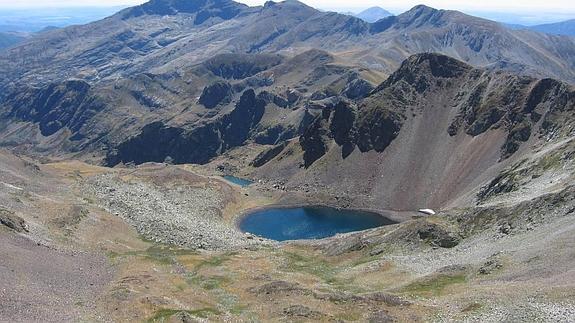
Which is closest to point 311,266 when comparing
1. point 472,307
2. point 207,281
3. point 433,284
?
point 207,281

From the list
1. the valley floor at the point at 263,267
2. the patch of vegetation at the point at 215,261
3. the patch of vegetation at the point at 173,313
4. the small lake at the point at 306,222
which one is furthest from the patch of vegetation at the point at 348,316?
the small lake at the point at 306,222

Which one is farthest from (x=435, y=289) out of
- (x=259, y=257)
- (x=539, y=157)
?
(x=539, y=157)

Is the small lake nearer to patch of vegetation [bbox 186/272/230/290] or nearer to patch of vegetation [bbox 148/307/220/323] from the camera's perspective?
patch of vegetation [bbox 186/272/230/290]

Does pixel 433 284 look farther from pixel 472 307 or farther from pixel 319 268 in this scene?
pixel 319 268

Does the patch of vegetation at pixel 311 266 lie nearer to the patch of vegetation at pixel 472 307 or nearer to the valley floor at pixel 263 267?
the valley floor at pixel 263 267

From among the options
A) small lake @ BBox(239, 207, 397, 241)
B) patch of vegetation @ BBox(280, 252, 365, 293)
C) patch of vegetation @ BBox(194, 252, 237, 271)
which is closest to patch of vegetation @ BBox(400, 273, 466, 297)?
patch of vegetation @ BBox(280, 252, 365, 293)

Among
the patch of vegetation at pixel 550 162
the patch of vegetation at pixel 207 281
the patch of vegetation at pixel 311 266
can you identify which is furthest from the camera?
the patch of vegetation at pixel 550 162
